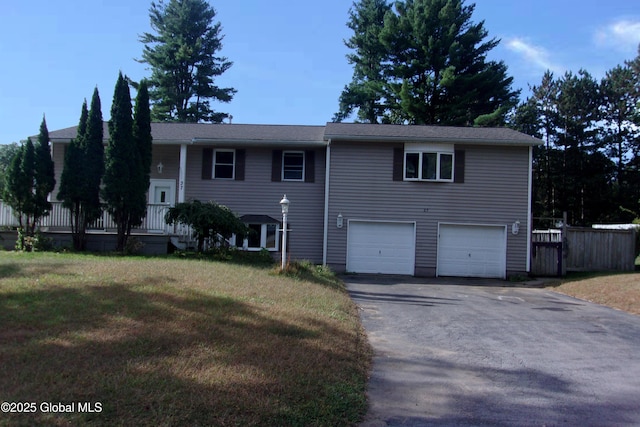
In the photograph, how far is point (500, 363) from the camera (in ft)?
21.0

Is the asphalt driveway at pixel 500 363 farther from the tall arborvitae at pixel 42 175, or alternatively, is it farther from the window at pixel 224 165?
the tall arborvitae at pixel 42 175

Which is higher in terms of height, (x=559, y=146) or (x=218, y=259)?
(x=559, y=146)

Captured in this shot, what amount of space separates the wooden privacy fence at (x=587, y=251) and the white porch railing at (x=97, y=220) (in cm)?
1319

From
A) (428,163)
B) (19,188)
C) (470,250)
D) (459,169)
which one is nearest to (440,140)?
(428,163)

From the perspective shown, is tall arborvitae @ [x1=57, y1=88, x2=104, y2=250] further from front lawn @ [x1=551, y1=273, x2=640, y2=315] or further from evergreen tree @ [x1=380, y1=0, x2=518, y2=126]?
evergreen tree @ [x1=380, y1=0, x2=518, y2=126]

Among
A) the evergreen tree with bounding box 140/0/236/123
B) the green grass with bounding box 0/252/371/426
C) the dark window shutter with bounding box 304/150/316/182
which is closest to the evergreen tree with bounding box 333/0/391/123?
the evergreen tree with bounding box 140/0/236/123

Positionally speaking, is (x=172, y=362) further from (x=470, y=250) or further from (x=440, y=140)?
(x=470, y=250)

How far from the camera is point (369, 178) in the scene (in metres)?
17.6

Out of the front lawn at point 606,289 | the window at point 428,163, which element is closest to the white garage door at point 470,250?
the window at point 428,163

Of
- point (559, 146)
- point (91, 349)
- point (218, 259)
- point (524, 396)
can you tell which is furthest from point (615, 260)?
point (559, 146)

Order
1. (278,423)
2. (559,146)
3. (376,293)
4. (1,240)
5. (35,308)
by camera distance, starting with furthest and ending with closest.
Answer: (559,146) < (1,240) < (376,293) < (35,308) < (278,423)

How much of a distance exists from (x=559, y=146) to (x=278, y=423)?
38.2 m

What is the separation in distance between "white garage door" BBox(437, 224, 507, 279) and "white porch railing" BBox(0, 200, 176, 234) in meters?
9.39

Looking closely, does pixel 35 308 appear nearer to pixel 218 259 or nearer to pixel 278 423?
pixel 278 423
